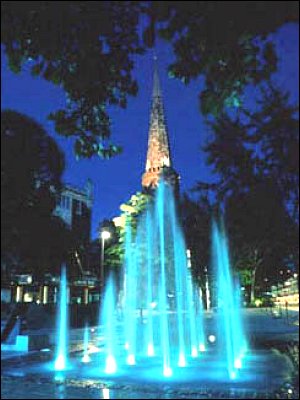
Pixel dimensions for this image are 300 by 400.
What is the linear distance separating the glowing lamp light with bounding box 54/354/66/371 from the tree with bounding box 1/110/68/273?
15.4 feet

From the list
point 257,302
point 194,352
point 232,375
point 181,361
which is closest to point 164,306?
point 194,352

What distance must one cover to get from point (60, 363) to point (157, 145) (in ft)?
234

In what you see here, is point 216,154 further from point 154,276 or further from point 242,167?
point 154,276

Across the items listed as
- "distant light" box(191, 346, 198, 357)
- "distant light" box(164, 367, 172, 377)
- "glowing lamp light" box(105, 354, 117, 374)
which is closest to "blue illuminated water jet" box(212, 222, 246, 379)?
"distant light" box(191, 346, 198, 357)

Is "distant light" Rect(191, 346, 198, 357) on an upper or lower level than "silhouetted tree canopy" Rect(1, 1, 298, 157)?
lower

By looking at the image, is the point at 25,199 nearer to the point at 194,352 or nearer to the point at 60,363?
the point at 60,363

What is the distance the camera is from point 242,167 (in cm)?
863

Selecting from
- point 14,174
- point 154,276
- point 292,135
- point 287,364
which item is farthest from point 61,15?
point 154,276

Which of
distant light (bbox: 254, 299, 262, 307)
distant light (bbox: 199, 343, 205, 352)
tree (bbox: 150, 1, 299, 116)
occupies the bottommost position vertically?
distant light (bbox: 199, 343, 205, 352)

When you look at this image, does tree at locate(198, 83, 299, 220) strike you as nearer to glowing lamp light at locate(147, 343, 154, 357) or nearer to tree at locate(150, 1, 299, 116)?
tree at locate(150, 1, 299, 116)

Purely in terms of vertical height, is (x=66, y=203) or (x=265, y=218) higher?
(x=66, y=203)

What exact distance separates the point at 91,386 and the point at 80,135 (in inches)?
184

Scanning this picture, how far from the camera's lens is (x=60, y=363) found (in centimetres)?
1317

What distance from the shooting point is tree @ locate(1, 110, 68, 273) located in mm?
6234
